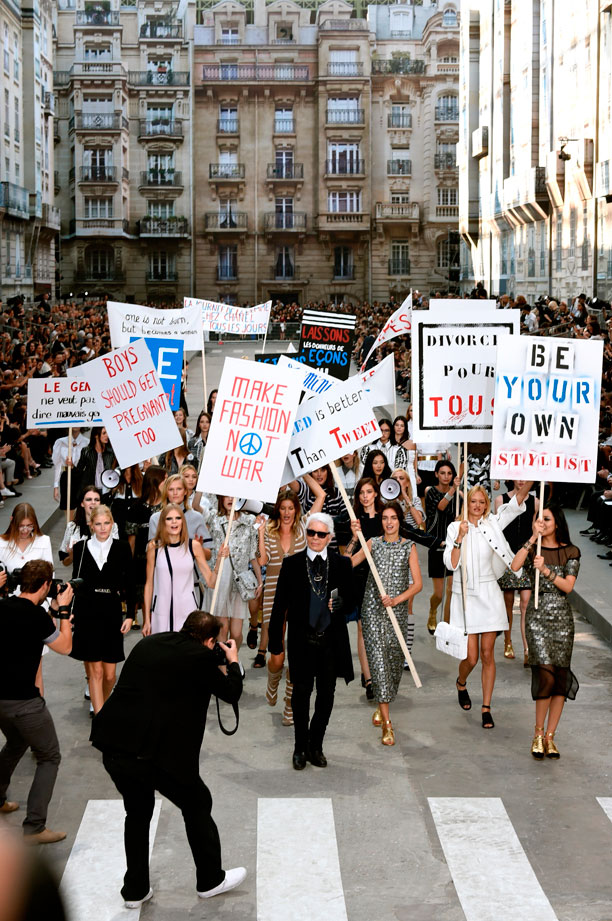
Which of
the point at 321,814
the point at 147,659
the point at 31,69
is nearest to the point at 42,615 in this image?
the point at 147,659

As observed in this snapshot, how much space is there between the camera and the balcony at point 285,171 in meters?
71.8

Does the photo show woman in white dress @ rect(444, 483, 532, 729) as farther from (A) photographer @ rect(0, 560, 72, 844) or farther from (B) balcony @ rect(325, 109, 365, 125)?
(B) balcony @ rect(325, 109, 365, 125)

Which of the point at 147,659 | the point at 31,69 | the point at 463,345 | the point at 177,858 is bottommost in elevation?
the point at 177,858

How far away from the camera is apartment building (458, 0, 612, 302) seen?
34.4 meters

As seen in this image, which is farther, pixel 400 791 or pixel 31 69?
pixel 31 69

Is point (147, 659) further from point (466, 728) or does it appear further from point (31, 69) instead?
point (31, 69)

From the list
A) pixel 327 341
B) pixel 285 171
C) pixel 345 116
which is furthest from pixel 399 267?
pixel 327 341

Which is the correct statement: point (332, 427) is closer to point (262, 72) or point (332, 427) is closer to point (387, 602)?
point (387, 602)

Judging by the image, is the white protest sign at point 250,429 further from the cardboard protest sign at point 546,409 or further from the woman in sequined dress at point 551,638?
the woman in sequined dress at point 551,638

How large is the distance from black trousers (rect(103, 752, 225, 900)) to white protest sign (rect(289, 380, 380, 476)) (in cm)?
436

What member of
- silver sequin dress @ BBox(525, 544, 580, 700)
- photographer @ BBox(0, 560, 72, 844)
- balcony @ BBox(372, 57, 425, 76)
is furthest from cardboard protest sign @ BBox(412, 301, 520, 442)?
balcony @ BBox(372, 57, 425, 76)

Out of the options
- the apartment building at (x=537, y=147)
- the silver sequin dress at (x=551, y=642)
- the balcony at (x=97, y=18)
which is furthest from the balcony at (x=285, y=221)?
the silver sequin dress at (x=551, y=642)

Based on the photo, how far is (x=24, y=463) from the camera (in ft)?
75.1

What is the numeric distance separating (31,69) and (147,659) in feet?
179
